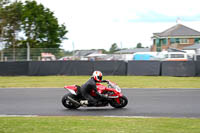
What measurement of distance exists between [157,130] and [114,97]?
12.6 ft

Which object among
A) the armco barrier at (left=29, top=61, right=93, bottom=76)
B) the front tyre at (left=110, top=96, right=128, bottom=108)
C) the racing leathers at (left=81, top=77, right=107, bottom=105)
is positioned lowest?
the front tyre at (left=110, top=96, right=128, bottom=108)

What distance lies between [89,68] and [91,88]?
49.9ft

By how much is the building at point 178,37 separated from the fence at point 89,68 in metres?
35.3

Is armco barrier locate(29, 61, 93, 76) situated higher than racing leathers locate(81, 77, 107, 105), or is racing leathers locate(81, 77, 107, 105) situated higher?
armco barrier locate(29, 61, 93, 76)

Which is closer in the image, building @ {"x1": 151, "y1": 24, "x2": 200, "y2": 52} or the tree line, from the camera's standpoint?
the tree line

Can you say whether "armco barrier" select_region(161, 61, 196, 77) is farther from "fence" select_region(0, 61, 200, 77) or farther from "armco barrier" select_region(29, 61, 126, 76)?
"armco barrier" select_region(29, 61, 126, 76)

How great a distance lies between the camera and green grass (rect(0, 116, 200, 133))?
7.09 m

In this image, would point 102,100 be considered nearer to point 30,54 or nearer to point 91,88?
point 91,88

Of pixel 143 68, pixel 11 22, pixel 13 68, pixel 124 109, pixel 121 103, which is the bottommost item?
pixel 124 109

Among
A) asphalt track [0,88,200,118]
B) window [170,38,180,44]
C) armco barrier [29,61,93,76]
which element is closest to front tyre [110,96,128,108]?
asphalt track [0,88,200,118]

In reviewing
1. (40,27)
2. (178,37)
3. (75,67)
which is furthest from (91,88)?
(178,37)

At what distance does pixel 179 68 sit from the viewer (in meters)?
24.9

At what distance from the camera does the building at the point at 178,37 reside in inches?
2363

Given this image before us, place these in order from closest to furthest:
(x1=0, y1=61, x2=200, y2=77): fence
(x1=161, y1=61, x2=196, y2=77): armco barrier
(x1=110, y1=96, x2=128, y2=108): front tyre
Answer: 1. (x1=110, y1=96, x2=128, y2=108): front tyre
2. (x1=161, y1=61, x2=196, y2=77): armco barrier
3. (x1=0, y1=61, x2=200, y2=77): fence
